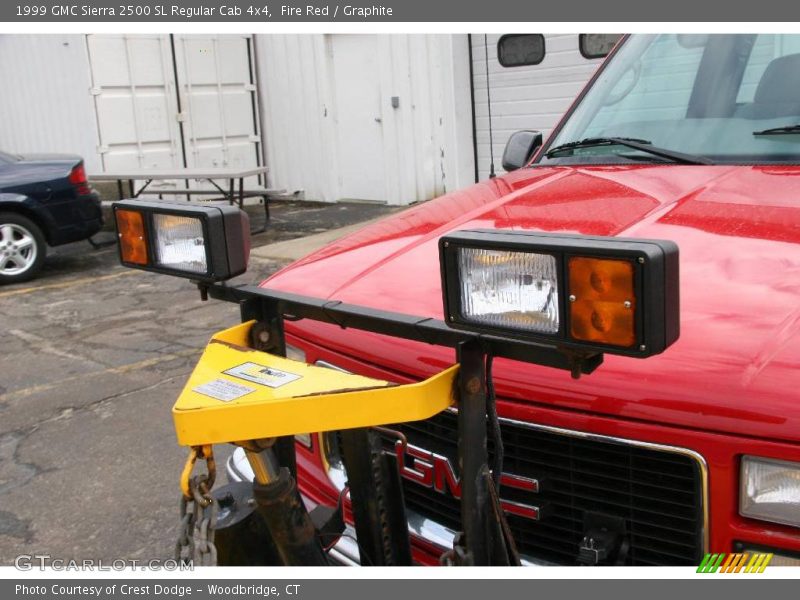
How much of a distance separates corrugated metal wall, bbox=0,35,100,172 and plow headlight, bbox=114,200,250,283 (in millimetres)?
10539

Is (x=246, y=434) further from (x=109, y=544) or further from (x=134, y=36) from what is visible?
(x=134, y=36)

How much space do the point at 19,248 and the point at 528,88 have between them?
19.7 feet

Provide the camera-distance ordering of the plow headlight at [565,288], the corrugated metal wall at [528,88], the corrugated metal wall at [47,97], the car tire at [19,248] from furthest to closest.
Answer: the corrugated metal wall at [47,97]
the corrugated metal wall at [528,88]
the car tire at [19,248]
the plow headlight at [565,288]

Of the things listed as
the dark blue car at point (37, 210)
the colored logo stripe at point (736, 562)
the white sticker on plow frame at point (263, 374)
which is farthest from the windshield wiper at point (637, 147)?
the dark blue car at point (37, 210)

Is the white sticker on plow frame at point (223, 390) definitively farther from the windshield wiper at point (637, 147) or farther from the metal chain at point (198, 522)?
the windshield wiper at point (637, 147)

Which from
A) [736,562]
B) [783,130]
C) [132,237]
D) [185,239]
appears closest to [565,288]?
[736,562]

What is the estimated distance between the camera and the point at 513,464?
2045 mm

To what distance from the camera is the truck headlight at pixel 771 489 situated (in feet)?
5.50

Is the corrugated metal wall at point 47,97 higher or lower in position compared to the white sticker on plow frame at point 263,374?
higher

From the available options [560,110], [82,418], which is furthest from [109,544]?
[560,110]

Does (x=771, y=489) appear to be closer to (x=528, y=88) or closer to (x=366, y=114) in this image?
(x=528, y=88)

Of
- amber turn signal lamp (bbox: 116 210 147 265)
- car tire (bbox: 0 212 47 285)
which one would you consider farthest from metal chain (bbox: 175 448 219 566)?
car tire (bbox: 0 212 47 285)

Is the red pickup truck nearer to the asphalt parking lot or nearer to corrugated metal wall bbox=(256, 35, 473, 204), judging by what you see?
the asphalt parking lot

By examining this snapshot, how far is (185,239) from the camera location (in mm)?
2209
